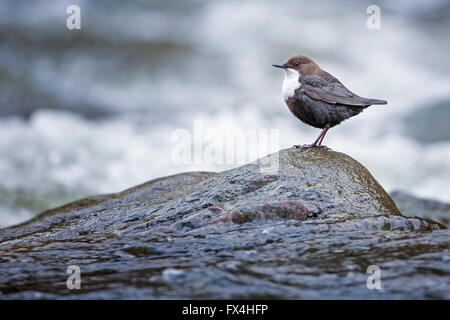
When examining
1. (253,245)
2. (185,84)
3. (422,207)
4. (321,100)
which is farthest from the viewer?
(185,84)

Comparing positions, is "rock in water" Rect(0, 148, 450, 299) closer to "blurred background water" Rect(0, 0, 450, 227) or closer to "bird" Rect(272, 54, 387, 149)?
"bird" Rect(272, 54, 387, 149)

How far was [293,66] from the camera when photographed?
20.2 ft

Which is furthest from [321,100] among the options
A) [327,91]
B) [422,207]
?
[422,207]

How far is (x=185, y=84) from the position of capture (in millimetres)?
13695

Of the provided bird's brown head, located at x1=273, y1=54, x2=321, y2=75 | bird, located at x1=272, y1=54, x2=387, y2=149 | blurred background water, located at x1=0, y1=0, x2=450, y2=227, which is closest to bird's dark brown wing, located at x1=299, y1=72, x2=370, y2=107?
bird, located at x1=272, y1=54, x2=387, y2=149

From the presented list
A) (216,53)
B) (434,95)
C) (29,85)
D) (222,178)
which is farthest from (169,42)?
(222,178)

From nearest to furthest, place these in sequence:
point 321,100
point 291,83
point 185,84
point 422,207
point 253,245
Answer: point 253,245 < point 321,100 < point 291,83 < point 422,207 < point 185,84

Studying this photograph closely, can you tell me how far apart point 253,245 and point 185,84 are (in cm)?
1017

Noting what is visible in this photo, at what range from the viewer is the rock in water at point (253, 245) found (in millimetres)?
3291

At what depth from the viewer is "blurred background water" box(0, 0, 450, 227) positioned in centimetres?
1116

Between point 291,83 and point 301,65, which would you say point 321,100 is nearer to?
point 291,83
